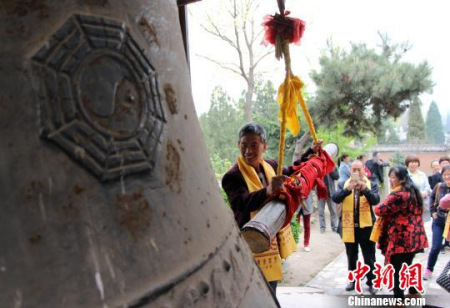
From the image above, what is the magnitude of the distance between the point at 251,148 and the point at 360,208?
224 cm

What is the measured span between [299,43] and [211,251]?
1.03 metres

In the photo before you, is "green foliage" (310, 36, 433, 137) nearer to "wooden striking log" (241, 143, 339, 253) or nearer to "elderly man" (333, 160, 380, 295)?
"elderly man" (333, 160, 380, 295)

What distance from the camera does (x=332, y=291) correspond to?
473cm

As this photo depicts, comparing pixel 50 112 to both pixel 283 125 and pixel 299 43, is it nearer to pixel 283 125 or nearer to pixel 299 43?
pixel 299 43

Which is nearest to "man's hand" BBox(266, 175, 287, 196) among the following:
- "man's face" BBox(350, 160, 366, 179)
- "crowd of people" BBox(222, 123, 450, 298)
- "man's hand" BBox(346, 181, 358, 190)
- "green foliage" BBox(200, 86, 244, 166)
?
"crowd of people" BBox(222, 123, 450, 298)

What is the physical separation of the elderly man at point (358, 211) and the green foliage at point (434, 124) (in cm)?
2741

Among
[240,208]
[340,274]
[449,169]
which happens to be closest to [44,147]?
[240,208]

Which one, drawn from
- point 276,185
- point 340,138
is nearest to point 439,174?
point 340,138

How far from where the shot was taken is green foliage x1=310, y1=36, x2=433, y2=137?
295 inches

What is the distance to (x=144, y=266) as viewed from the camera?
0.58 m

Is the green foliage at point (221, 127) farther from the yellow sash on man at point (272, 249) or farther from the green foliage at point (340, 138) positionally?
the yellow sash on man at point (272, 249)

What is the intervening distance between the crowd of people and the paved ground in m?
0.26

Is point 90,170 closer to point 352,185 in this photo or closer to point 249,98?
point 352,185

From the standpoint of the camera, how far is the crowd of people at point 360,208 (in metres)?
2.13
